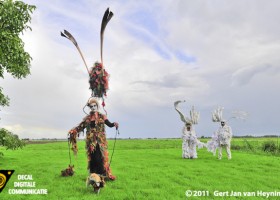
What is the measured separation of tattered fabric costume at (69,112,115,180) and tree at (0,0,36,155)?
7.83 meters

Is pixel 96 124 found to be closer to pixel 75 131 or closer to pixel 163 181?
pixel 75 131

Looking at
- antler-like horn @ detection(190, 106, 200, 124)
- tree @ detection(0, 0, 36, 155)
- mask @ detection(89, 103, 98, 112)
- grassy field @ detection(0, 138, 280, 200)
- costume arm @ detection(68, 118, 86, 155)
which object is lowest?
grassy field @ detection(0, 138, 280, 200)

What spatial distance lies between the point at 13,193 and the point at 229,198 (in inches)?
303

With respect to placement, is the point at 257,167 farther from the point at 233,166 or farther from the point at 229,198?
the point at 229,198

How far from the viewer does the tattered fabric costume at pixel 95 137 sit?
11.4 m

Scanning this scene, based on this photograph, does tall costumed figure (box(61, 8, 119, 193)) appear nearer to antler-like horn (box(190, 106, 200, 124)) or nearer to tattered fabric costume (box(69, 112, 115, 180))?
tattered fabric costume (box(69, 112, 115, 180))

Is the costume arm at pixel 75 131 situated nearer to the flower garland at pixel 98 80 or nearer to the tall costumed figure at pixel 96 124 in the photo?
the tall costumed figure at pixel 96 124

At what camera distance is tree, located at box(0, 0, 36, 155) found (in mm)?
16859

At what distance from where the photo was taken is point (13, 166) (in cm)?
1847

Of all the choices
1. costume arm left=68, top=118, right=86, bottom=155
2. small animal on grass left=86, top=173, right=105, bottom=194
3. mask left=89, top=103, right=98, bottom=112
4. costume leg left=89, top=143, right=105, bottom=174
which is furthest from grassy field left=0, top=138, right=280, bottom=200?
Result: mask left=89, top=103, right=98, bottom=112

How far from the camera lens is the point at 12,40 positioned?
1675 centimetres

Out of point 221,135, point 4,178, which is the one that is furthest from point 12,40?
point 221,135

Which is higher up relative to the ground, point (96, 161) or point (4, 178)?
point (96, 161)

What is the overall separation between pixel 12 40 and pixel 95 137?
851 centimetres
